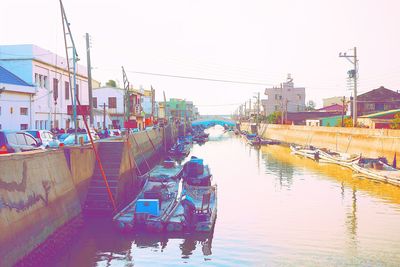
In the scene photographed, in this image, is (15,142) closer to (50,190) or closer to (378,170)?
(50,190)

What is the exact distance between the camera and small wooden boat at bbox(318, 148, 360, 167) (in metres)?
45.0

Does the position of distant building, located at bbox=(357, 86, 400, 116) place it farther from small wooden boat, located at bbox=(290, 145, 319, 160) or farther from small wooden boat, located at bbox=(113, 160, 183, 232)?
small wooden boat, located at bbox=(113, 160, 183, 232)

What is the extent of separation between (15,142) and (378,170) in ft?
91.6

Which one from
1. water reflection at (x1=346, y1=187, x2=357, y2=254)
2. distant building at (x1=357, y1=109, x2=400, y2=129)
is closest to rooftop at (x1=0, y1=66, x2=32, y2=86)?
water reflection at (x1=346, y1=187, x2=357, y2=254)

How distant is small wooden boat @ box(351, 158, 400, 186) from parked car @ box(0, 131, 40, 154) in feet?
83.4

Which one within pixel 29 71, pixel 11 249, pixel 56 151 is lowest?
pixel 11 249

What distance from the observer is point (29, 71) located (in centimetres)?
4303

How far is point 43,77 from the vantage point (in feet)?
152

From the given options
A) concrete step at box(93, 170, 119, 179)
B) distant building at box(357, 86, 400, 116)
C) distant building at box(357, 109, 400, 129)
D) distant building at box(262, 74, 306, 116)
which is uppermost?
distant building at box(262, 74, 306, 116)

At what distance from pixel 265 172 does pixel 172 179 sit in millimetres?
16011

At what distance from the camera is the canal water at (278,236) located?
1728 centimetres

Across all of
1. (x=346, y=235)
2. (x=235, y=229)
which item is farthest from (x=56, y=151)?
(x=346, y=235)

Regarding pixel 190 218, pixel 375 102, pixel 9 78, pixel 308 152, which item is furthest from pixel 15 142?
pixel 375 102

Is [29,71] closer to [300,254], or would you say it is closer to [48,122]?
[48,122]
